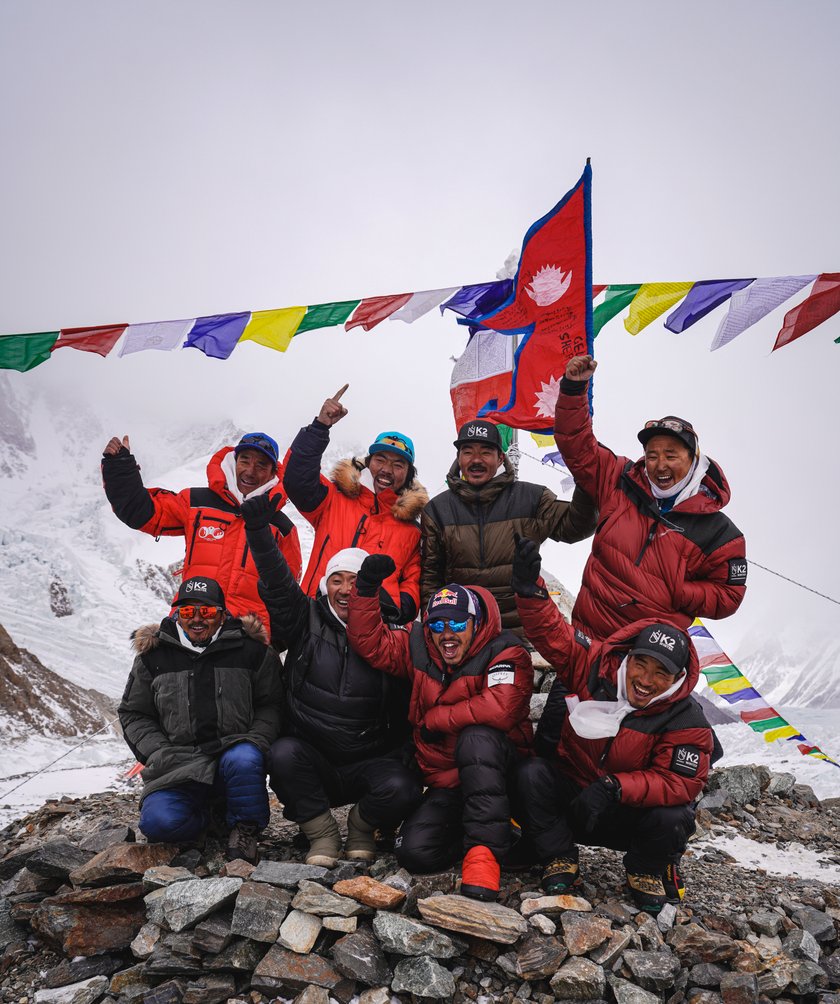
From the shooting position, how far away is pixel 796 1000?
9.84ft

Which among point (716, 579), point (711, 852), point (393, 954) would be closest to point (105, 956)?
point (393, 954)

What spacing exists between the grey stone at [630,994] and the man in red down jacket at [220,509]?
314cm

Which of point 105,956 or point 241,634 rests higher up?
point 241,634

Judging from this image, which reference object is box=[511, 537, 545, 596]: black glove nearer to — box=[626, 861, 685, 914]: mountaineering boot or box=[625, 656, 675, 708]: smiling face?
box=[625, 656, 675, 708]: smiling face

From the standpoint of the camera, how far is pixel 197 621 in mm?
4195

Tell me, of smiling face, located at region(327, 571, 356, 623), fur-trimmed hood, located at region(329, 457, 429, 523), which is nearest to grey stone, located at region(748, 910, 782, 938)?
smiling face, located at region(327, 571, 356, 623)

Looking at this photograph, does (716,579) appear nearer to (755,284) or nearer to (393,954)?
(393,954)

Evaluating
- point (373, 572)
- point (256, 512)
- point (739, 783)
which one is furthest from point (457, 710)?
point (739, 783)

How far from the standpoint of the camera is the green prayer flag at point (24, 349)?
288 inches

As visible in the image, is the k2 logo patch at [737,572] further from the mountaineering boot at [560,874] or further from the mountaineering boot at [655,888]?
the mountaineering boot at [560,874]

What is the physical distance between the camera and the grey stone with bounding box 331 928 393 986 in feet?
9.49

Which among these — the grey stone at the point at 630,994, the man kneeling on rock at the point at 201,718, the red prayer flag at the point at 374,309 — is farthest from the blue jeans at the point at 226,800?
the red prayer flag at the point at 374,309

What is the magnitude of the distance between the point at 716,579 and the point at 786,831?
403 cm

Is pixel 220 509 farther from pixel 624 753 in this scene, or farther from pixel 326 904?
pixel 624 753
